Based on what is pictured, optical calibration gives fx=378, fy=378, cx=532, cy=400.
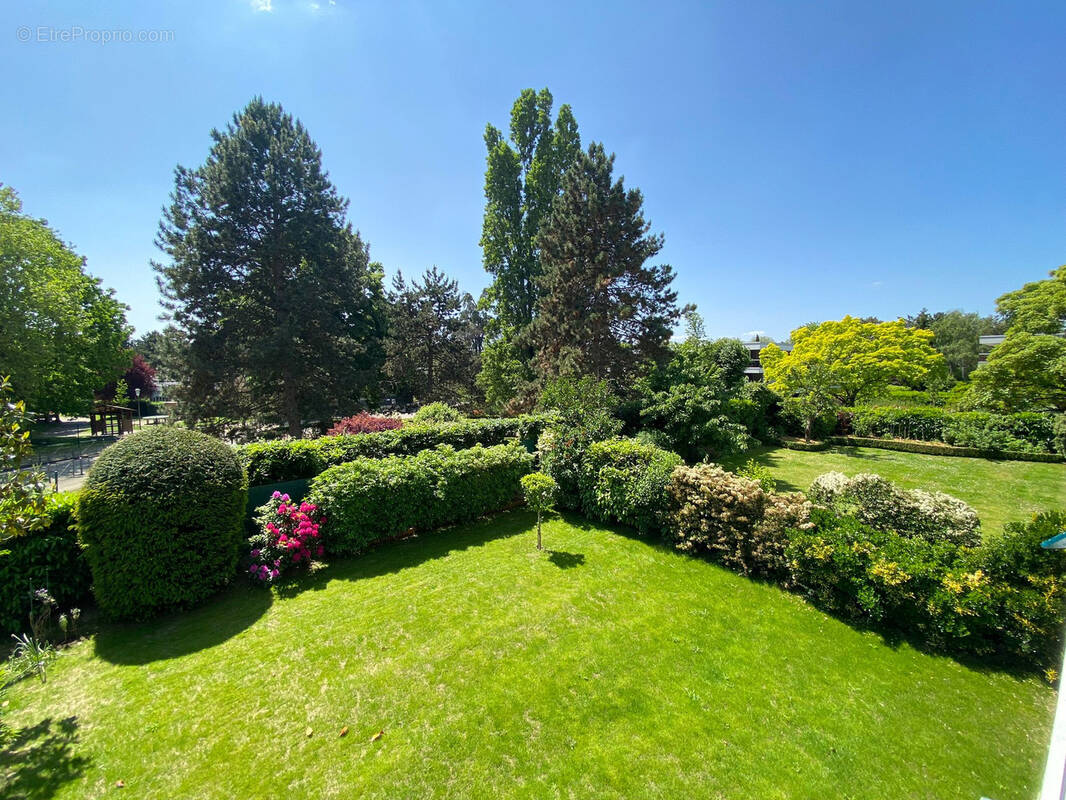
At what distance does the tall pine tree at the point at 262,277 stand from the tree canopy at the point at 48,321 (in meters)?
7.66

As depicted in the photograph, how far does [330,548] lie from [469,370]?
59.8ft

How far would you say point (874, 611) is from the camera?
4.82 m

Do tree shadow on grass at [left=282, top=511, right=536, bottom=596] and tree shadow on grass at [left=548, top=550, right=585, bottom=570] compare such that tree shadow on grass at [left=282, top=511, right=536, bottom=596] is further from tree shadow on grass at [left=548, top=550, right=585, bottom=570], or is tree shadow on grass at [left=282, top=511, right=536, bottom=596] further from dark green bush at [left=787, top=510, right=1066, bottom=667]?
dark green bush at [left=787, top=510, right=1066, bottom=667]

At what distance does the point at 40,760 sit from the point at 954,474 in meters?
19.8

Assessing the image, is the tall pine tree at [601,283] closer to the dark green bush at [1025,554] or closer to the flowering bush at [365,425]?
the flowering bush at [365,425]

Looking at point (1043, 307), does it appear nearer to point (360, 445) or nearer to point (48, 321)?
point (360, 445)

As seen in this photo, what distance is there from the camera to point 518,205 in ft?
71.4

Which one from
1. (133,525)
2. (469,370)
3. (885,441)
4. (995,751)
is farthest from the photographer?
(469,370)

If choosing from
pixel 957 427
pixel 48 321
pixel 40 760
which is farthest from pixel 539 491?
pixel 48 321

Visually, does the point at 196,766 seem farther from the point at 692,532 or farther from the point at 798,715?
the point at 692,532

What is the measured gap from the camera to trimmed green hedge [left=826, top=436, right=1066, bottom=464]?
13539mm

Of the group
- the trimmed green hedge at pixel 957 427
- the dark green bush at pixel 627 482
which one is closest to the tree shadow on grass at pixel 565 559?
the dark green bush at pixel 627 482

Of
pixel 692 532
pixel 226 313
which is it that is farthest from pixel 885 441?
pixel 226 313

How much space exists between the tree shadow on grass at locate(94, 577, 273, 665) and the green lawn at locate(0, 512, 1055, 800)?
28 mm
